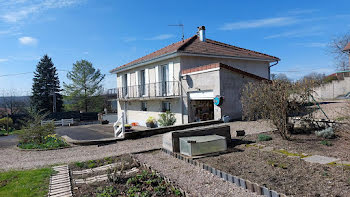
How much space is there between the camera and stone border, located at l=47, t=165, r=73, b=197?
4520 millimetres

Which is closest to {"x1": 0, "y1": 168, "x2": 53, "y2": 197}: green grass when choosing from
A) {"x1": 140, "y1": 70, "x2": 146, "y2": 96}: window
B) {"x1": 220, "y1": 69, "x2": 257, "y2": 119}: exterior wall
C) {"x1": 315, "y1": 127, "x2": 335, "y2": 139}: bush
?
{"x1": 315, "y1": 127, "x2": 335, "y2": 139}: bush

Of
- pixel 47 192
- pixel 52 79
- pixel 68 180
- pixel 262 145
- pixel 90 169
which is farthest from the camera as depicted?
pixel 52 79

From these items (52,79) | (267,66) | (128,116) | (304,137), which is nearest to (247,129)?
(304,137)

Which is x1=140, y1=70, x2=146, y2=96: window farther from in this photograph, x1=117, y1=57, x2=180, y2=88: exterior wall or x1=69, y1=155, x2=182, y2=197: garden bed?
x1=69, y1=155, x2=182, y2=197: garden bed

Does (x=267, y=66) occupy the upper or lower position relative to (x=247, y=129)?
upper

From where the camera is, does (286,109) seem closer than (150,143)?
Yes

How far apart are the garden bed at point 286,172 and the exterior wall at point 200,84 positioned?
21.5ft

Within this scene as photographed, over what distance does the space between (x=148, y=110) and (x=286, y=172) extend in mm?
15572

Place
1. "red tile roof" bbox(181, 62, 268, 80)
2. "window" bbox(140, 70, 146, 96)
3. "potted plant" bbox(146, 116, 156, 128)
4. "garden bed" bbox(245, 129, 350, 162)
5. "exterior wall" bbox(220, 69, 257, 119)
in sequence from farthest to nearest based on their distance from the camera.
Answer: "window" bbox(140, 70, 146, 96) → "potted plant" bbox(146, 116, 156, 128) → "exterior wall" bbox(220, 69, 257, 119) → "red tile roof" bbox(181, 62, 268, 80) → "garden bed" bbox(245, 129, 350, 162)

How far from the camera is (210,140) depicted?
6465 mm

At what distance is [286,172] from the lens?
4.57 metres

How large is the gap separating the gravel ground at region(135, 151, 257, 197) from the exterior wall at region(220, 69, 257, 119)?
663 centimetres

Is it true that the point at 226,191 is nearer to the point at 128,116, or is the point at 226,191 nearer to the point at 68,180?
the point at 68,180

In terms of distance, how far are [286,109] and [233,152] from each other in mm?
2273
